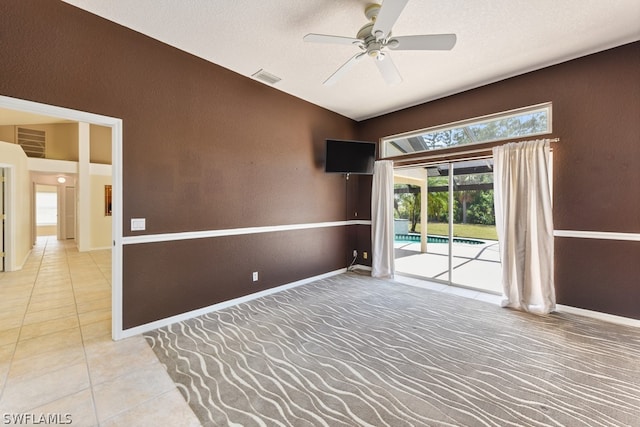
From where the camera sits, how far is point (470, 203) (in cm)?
407

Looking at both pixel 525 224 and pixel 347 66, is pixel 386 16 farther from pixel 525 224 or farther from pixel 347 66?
pixel 525 224

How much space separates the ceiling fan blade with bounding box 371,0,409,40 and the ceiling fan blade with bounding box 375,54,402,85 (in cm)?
30

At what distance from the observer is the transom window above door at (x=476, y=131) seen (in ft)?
11.2

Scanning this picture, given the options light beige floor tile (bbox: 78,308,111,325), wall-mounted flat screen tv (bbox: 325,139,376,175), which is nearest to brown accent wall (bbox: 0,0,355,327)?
wall-mounted flat screen tv (bbox: 325,139,376,175)

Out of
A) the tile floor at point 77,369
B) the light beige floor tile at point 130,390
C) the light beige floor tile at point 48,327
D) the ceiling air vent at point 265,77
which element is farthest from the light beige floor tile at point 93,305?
the ceiling air vent at point 265,77

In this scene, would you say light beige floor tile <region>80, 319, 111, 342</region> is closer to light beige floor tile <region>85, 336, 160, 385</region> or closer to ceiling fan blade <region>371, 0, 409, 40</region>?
light beige floor tile <region>85, 336, 160, 385</region>

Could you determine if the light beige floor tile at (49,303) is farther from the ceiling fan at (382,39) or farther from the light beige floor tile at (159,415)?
the ceiling fan at (382,39)

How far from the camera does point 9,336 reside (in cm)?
254

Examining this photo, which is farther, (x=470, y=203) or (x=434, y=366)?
(x=470, y=203)

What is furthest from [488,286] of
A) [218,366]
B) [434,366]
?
[218,366]

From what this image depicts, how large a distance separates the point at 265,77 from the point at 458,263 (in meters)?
4.53

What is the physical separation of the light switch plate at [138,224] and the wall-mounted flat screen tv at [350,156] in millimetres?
2804

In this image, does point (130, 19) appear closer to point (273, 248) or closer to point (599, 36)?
point (273, 248)

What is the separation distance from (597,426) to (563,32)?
3.43 metres
